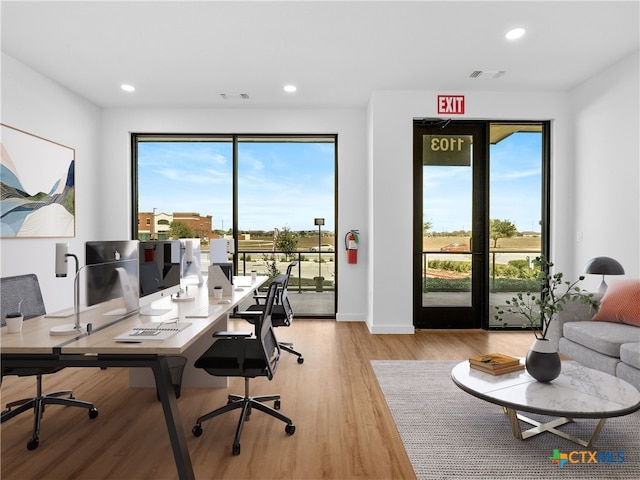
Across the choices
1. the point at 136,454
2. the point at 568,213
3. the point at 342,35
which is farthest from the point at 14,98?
the point at 568,213

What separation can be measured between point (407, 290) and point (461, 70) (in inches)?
102

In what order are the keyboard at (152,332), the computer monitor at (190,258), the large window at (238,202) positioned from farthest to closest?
the large window at (238,202)
the computer monitor at (190,258)
the keyboard at (152,332)

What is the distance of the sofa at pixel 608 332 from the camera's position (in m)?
2.82

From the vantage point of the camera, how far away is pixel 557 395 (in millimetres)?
2189

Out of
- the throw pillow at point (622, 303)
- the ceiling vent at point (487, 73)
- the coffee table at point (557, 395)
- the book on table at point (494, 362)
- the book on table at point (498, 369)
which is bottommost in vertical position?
the coffee table at point (557, 395)

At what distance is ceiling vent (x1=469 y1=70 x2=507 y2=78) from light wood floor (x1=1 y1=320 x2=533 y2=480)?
3337 mm

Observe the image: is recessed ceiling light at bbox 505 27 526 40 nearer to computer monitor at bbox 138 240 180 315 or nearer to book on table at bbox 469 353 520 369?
book on table at bbox 469 353 520 369

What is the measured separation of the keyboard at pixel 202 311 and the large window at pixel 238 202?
292cm

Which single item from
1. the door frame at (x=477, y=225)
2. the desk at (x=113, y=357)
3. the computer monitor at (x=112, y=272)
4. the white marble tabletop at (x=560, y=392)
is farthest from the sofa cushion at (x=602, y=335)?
the computer monitor at (x=112, y=272)

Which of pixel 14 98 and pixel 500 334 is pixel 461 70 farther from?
pixel 14 98

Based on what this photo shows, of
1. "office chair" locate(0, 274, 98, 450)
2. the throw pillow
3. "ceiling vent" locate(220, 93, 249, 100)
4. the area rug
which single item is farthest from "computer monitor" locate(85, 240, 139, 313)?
the throw pillow

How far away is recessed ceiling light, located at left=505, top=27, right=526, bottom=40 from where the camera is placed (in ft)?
11.2

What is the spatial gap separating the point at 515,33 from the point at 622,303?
2497mm

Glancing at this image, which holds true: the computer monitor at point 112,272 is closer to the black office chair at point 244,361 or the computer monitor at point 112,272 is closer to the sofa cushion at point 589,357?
the black office chair at point 244,361
